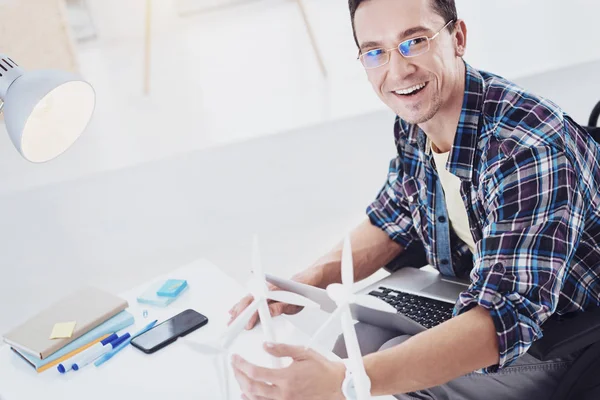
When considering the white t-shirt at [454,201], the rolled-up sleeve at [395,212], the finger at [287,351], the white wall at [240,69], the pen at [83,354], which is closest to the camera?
the finger at [287,351]

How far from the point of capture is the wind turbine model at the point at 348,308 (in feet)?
2.65

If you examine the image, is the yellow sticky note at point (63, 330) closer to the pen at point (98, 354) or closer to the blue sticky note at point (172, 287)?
the pen at point (98, 354)

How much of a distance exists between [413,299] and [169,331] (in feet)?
1.82

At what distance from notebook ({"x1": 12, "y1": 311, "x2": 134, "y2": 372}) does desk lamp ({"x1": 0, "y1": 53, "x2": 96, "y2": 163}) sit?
0.36 meters

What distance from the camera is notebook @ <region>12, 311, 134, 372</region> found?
4.12ft

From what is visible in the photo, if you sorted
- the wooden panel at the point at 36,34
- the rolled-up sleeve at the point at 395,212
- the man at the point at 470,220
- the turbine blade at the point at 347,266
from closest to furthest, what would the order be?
the turbine blade at the point at 347,266 < the man at the point at 470,220 < the rolled-up sleeve at the point at 395,212 < the wooden panel at the point at 36,34

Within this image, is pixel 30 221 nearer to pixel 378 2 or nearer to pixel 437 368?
pixel 378 2

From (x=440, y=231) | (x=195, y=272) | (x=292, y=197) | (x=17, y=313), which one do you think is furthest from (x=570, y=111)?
(x=17, y=313)

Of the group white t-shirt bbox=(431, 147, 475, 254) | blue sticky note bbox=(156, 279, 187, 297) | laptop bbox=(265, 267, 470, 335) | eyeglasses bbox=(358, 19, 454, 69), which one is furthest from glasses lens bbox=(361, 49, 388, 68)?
blue sticky note bbox=(156, 279, 187, 297)

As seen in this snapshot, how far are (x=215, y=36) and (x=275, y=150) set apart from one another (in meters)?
1.73

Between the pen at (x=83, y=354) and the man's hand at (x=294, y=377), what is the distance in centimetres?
42

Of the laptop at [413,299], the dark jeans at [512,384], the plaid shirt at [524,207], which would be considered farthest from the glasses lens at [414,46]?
the dark jeans at [512,384]

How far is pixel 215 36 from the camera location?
4578 mm

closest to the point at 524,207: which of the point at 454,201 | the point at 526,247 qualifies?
the point at 526,247
